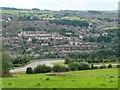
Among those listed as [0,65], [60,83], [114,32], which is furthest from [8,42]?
[60,83]

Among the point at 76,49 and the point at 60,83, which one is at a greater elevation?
the point at 60,83

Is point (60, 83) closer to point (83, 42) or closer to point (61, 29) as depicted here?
point (83, 42)

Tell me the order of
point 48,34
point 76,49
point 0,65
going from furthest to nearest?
point 48,34
point 76,49
point 0,65

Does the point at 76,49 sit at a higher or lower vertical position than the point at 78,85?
lower

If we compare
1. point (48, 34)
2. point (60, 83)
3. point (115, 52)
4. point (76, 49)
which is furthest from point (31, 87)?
point (48, 34)

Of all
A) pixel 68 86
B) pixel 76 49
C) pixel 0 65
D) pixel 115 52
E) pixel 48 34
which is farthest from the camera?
pixel 48 34

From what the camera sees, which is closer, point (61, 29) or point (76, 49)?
point (76, 49)

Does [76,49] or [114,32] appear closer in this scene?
[76,49]

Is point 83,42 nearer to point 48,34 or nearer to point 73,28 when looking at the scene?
point 48,34

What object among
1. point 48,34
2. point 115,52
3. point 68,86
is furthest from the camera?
point 48,34
